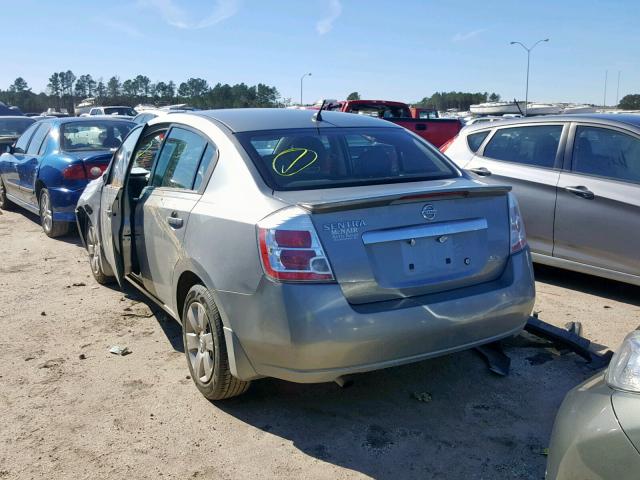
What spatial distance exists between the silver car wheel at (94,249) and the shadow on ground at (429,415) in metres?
2.82

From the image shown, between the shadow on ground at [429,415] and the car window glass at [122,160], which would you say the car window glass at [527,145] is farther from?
the car window glass at [122,160]

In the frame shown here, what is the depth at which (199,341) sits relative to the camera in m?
3.78

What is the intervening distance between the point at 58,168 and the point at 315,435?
20.7ft

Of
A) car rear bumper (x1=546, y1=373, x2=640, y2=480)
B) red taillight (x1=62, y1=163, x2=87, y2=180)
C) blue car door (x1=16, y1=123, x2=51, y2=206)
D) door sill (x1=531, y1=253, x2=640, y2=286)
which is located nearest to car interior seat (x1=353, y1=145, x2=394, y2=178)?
car rear bumper (x1=546, y1=373, x2=640, y2=480)

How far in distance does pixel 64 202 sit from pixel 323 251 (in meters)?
6.31

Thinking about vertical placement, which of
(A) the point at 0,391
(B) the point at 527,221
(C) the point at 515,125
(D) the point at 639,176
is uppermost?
(C) the point at 515,125

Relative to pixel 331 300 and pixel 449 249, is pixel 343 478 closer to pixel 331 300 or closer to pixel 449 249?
pixel 331 300

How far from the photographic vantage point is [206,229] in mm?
3553

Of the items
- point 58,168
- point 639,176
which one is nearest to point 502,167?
point 639,176

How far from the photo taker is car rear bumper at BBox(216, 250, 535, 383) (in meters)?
2.99

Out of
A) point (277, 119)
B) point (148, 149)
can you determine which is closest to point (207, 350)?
point (277, 119)

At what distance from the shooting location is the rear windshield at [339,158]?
3580 mm

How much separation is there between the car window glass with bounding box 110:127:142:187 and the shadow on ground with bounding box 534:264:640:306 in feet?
13.2

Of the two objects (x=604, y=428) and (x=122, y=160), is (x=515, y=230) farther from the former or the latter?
(x=122, y=160)
